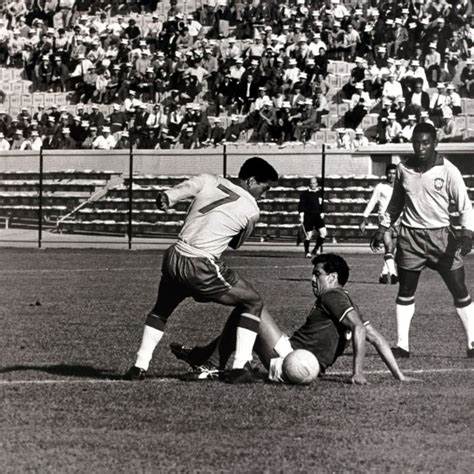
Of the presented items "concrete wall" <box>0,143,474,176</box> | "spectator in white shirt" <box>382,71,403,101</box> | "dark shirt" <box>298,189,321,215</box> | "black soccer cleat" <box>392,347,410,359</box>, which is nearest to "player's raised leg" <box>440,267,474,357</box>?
"black soccer cleat" <box>392,347,410,359</box>

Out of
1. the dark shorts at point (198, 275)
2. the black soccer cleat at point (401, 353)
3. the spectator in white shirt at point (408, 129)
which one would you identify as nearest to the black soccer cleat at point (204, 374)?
the dark shorts at point (198, 275)

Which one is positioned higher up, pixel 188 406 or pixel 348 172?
pixel 188 406

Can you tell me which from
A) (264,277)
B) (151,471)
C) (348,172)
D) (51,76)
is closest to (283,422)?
(151,471)

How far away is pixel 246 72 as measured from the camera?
37250mm

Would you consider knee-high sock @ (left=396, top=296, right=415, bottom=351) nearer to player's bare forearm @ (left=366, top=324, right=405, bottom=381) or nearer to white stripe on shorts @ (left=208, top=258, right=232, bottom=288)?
player's bare forearm @ (left=366, top=324, right=405, bottom=381)

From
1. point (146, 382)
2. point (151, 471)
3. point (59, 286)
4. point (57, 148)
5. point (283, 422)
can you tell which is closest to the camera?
point (151, 471)

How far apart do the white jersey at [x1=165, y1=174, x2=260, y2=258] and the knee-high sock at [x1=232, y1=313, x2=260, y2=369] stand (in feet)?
1.83

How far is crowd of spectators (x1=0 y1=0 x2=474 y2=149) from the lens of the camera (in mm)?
35531

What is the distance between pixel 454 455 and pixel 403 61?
28484 mm

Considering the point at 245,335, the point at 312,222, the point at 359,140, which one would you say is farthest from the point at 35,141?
the point at 245,335

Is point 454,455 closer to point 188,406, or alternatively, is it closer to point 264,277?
point 188,406

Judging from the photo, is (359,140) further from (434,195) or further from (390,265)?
(434,195)

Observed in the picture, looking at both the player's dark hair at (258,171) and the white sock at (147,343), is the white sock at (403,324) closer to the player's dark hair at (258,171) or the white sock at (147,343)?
the player's dark hair at (258,171)

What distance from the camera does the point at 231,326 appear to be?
1083 centimetres
